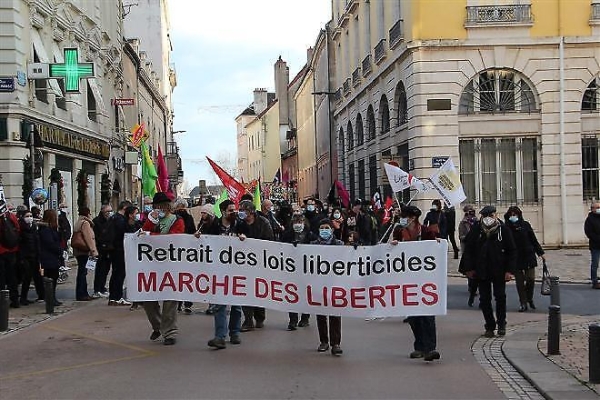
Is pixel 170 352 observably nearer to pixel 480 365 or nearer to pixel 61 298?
pixel 480 365

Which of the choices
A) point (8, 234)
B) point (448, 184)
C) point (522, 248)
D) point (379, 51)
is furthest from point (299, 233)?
point (379, 51)

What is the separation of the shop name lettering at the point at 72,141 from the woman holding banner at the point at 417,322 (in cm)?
1604

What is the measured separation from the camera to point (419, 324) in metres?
9.39

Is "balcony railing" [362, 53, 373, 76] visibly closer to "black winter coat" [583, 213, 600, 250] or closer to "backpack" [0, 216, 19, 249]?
"black winter coat" [583, 213, 600, 250]

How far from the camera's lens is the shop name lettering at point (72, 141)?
2391cm

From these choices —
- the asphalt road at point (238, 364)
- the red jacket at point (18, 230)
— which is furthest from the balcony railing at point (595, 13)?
the red jacket at point (18, 230)

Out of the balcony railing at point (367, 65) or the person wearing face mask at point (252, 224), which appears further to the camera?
the balcony railing at point (367, 65)

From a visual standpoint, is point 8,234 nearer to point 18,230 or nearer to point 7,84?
point 18,230

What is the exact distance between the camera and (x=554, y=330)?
9.12 meters

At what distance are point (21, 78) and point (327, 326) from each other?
1482 centimetres

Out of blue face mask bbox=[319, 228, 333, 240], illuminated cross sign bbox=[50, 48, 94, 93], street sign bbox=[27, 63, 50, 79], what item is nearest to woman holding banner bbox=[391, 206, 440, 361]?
blue face mask bbox=[319, 228, 333, 240]

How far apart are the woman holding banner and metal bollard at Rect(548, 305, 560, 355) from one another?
1.30 metres

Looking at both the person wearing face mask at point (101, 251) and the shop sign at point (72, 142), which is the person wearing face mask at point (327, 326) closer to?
the person wearing face mask at point (101, 251)

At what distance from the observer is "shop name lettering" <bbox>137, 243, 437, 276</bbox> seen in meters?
9.54
